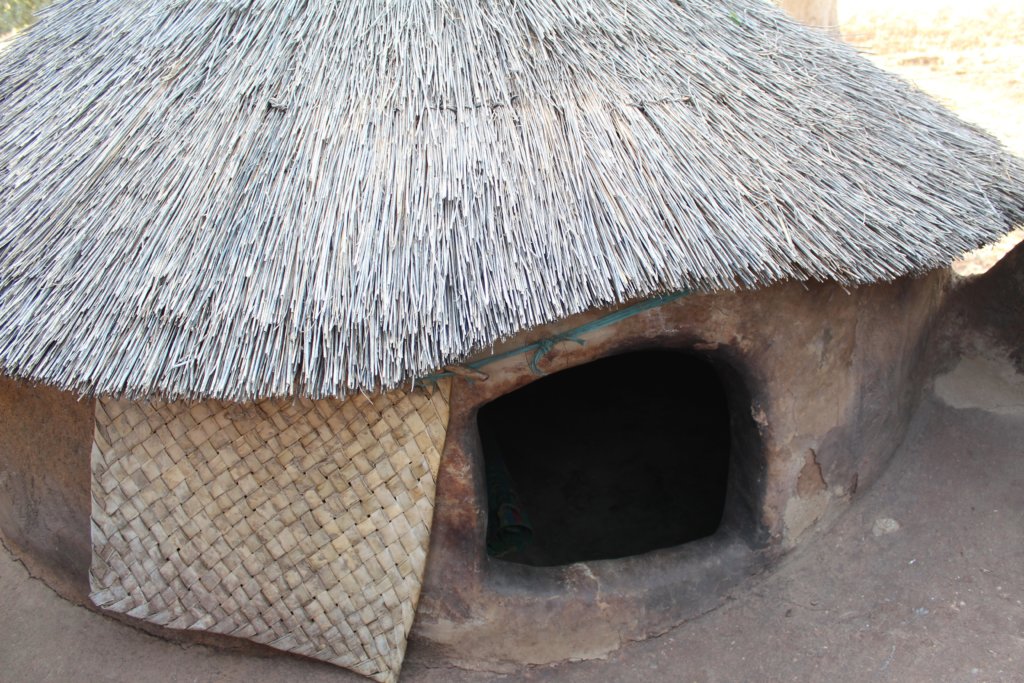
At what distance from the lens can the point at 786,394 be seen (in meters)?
2.97

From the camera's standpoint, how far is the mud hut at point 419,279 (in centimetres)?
239

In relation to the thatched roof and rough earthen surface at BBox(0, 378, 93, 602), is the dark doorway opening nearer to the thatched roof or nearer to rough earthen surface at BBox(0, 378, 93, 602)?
the thatched roof

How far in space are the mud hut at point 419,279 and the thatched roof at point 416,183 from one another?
0.01 m

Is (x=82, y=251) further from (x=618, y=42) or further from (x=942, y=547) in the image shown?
(x=942, y=547)

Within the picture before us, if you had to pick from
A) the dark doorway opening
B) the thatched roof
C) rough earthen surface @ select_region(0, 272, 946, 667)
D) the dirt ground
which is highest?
the thatched roof

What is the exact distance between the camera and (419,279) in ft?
7.80

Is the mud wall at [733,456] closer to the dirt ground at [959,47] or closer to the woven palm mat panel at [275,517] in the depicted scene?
the woven palm mat panel at [275,517]

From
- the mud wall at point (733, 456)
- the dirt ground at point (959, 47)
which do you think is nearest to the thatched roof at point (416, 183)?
the mud wall at point (733, 456)

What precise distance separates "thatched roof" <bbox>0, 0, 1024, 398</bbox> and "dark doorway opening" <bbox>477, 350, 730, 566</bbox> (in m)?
1.40

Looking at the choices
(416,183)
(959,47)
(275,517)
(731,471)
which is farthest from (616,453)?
(959,47)

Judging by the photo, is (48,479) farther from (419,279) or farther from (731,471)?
(731,471)

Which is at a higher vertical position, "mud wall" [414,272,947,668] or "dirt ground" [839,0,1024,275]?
"mud wall" [414,272,947,668]

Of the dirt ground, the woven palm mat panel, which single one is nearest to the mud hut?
the woven palm mat panel

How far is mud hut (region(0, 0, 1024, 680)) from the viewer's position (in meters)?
2.39
